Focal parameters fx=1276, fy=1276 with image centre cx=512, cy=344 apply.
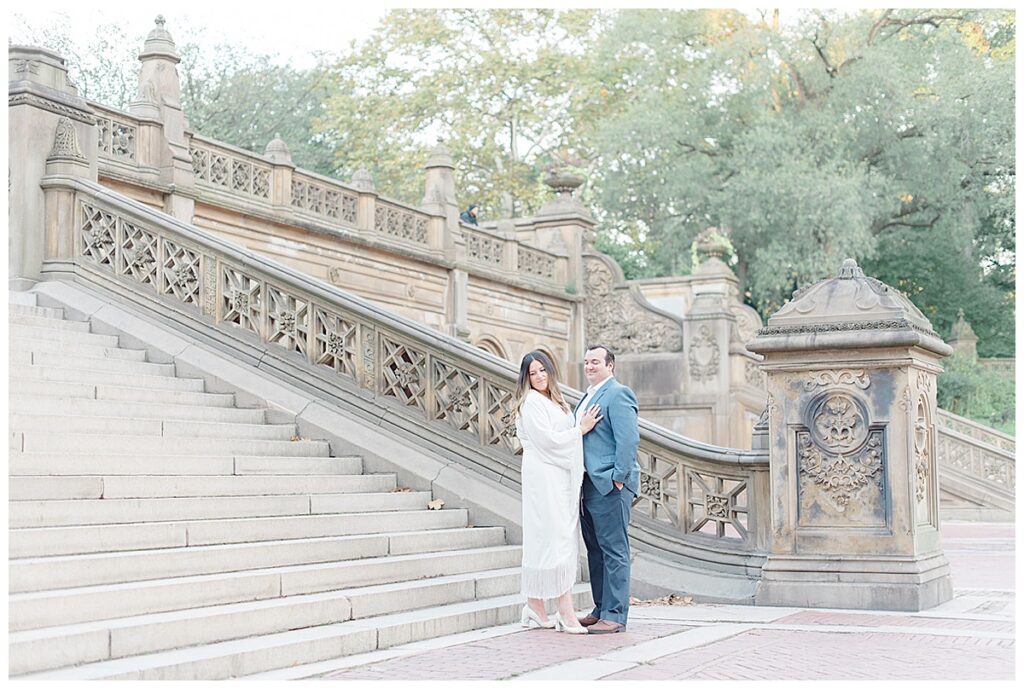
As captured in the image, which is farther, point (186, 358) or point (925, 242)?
point (925, 242)

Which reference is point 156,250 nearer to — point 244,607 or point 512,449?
point 512,449

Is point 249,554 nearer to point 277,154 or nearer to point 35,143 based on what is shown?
point 35,143

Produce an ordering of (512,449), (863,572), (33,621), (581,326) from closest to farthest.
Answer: (33,621)
(863,572)
(512,449)
(581,326)

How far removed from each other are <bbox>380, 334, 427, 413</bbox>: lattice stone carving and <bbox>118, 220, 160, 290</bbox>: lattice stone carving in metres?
2.49

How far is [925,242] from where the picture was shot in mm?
37906

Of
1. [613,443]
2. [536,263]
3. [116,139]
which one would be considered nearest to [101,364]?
[613,443]

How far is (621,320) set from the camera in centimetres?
3098

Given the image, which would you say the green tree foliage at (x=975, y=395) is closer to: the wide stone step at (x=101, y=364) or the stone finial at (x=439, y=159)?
the stone finial at (x=439, y=159)

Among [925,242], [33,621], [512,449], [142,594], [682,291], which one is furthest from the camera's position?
[925,242]

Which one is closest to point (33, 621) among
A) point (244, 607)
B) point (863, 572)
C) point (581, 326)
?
point (244, 607)

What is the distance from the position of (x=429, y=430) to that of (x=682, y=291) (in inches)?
990

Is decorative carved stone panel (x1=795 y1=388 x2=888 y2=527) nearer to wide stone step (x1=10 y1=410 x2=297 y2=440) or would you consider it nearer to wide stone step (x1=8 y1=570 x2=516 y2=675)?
wide stone step (x1=8 y1=570 x2=516 y2=675)

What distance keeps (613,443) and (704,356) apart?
21539 millimetres

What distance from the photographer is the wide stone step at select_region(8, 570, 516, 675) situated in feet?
19.2
